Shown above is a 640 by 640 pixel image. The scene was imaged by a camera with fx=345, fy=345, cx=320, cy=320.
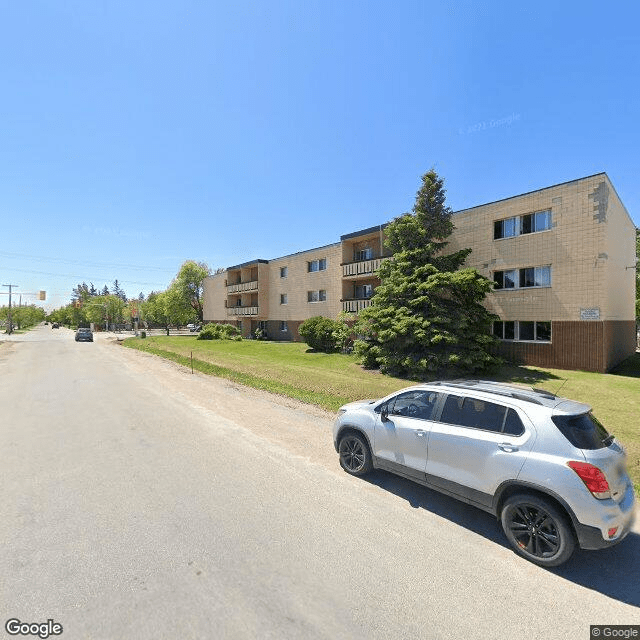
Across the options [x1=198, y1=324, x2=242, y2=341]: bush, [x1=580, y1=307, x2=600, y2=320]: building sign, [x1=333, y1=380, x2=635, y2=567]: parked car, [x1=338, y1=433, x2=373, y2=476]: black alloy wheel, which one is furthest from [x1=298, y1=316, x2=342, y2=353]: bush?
[x1=333, y1=380, x2=635, y2=567]: parked car

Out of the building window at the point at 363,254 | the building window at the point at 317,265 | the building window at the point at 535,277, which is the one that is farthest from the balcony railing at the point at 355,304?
the building window at the point at 535,277

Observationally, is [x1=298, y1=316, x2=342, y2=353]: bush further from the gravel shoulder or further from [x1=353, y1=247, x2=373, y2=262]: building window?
the gravel shoulder

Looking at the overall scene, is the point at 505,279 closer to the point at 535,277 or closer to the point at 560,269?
the point at 535,277

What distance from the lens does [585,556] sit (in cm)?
380

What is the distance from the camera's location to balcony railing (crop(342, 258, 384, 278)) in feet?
81.4

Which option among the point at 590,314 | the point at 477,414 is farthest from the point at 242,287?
the point at 477,414

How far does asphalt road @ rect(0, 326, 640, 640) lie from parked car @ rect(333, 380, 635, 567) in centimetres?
40

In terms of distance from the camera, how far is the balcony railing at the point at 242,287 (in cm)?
3844

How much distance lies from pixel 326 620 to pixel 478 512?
2.77 metres

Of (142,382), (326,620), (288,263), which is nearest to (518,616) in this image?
(326,620)

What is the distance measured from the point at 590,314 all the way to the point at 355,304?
14401mm

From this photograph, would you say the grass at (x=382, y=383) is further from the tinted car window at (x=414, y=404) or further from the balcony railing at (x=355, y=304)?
the balcony railing at (x=355, y=304)

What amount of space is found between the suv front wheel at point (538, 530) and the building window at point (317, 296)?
1083 inches

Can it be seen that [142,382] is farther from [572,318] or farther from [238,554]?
[572,318]
